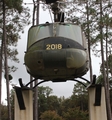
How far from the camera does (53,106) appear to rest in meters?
61.1

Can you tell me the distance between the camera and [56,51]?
458 cm

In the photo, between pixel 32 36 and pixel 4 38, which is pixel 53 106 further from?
pixel 32 36

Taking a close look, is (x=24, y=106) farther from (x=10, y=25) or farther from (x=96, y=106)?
(x=10, y=25)

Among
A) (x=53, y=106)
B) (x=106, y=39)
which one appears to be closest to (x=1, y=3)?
(x=106, y=39)

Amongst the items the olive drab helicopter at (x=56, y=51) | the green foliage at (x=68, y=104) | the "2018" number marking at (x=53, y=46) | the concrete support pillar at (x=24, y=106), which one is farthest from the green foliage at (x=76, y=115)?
the "2018" number marking at (x=53, y=46)

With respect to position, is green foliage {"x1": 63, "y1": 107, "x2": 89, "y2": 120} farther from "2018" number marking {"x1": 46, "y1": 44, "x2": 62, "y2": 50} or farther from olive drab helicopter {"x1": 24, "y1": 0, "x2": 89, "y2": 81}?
"2018" number marking {"x1": 46, "y1": 44, "x2": 62, "y2": 50}

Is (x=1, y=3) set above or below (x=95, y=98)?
above

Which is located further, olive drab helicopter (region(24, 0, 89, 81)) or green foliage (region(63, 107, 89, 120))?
green foliage (region(63, 107, 89, 120))

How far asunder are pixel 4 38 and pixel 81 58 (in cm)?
1476

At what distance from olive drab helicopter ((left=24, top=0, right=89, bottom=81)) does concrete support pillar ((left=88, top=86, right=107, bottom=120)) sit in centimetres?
49

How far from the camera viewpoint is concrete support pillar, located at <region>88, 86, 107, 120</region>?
527 cm

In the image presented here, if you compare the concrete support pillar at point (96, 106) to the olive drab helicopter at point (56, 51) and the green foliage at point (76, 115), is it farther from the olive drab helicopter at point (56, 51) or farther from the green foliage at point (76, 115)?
the green foliage at point (76, 115)

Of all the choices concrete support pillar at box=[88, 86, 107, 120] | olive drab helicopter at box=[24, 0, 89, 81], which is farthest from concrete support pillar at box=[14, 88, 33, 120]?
concrete support pillar at box=[88, 86, 107, 120]

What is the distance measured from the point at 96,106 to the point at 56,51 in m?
1.41
